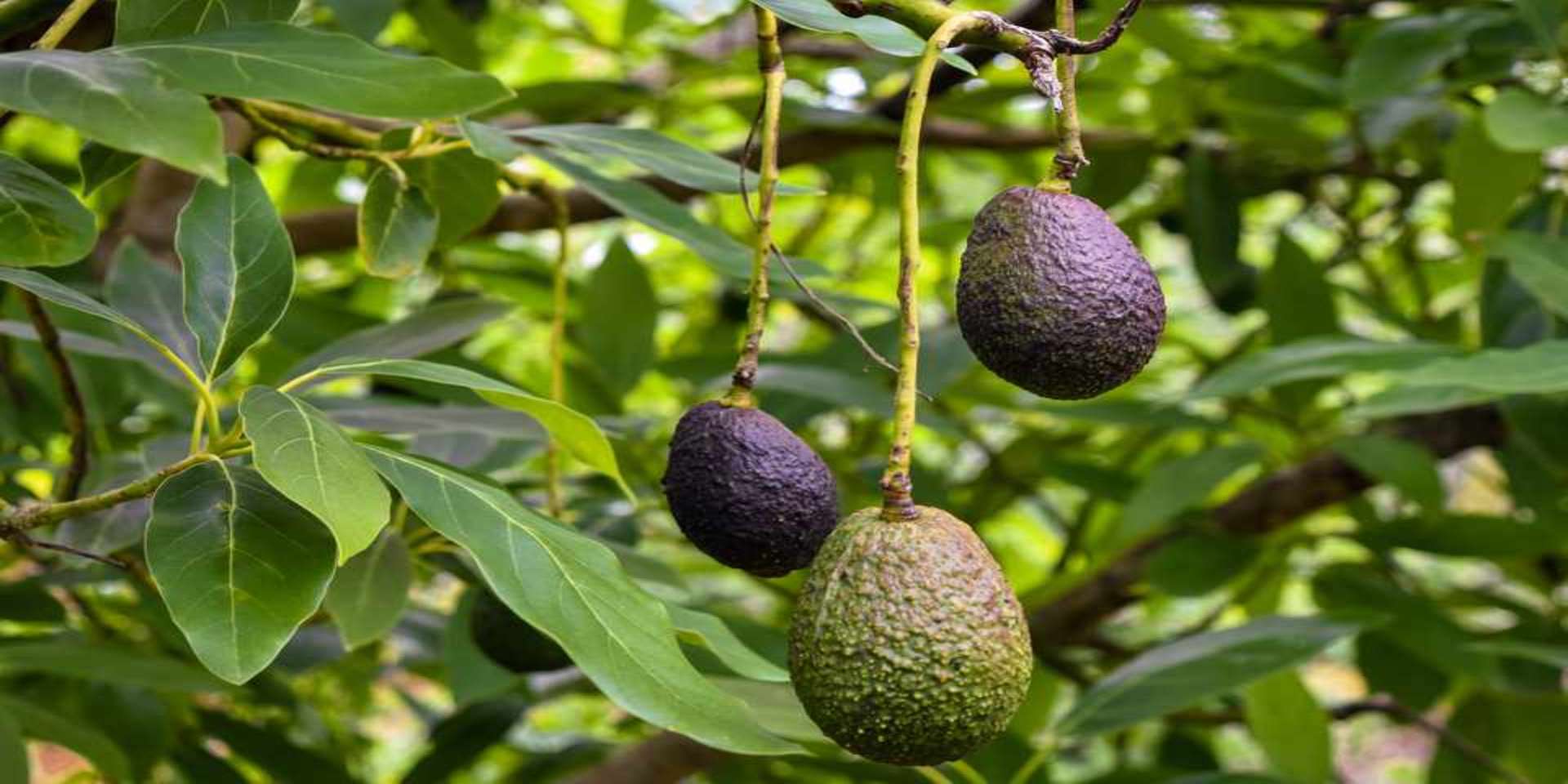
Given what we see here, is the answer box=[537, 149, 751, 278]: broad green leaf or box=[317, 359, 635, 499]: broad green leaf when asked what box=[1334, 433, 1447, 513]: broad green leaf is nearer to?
box=[537, 149, 751, 278]: broad green leaf

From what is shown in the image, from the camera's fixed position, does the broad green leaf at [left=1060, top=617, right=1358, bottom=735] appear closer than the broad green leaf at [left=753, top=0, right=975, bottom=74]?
No

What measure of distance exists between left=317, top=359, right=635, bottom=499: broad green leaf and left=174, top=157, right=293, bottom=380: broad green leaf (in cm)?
6

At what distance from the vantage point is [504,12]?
2484 millimetres

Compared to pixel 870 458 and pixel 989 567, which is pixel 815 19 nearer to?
pixel 989 567

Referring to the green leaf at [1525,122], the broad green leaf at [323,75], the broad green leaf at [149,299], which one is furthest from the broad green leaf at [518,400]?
the green leaf at [1525,122]

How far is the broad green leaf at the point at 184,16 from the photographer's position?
2.79 ft

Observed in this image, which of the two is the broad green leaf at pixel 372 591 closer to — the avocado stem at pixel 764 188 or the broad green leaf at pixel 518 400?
the broad green leaf at pixel 518 400

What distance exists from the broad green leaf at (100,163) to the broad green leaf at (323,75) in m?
0.26

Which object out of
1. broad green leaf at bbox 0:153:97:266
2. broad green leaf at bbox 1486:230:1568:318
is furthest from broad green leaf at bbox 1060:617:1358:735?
broad green leaf at bbox 0:153:97:266

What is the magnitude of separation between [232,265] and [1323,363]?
33.5 inches

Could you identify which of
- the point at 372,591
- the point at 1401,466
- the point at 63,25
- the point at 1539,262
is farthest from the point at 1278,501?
the point at 63,25

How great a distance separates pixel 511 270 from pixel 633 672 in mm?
1318

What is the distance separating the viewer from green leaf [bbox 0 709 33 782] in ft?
4.05

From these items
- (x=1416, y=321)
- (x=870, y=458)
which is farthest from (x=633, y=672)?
(x=1416, y=321)
